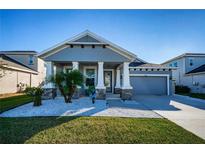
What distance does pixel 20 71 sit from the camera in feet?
67.1

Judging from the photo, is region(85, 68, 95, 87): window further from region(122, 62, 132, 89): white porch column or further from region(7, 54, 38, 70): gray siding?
region(7, 54, 38, 70): gray siding

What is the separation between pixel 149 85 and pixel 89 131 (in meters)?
15.1

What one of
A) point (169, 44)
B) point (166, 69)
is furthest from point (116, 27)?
point (166, 69)

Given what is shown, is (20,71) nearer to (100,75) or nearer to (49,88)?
(49,88)

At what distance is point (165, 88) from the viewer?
18812mm

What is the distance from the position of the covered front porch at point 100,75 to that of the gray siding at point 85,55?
44cm

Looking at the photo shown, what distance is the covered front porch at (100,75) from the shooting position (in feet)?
40.2

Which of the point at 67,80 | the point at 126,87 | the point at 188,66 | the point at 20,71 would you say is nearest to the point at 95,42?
the point at 67,80

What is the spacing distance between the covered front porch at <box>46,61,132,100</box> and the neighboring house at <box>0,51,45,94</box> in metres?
6.01

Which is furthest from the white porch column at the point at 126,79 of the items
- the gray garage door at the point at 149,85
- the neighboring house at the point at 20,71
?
the neighboring house at the point at 20,71
